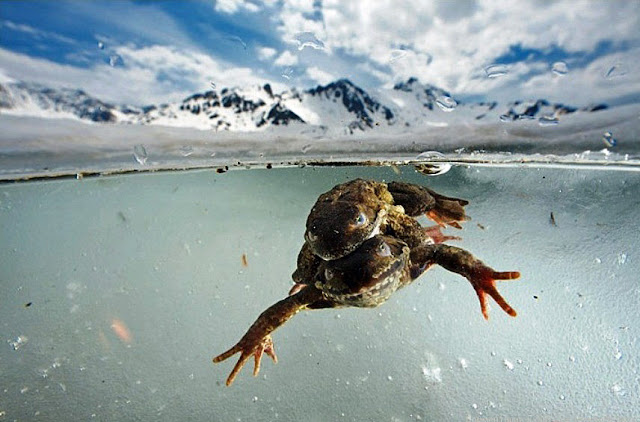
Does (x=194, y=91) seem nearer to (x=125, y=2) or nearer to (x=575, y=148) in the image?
(x=125, y=2)

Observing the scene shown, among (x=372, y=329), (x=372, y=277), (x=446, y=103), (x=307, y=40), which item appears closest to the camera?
(x=372, y=277)

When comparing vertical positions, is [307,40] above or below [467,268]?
above

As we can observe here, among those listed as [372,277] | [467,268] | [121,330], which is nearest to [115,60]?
[372,277]

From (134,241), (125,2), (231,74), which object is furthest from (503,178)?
(134,241)

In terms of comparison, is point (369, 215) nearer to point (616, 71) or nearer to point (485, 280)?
point (485, 280)

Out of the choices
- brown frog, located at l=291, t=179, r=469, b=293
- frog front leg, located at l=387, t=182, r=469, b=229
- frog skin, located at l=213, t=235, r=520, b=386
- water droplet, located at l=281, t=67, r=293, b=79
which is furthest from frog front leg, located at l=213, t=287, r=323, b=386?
water droplet, located at l=281, t=67, r=293, b=79

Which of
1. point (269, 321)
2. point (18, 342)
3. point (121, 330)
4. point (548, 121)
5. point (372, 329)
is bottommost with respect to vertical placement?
point (18, 342)

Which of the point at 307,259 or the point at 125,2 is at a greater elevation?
the point at 125,2

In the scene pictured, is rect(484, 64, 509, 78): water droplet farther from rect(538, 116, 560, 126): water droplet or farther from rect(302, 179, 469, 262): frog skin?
rect(302, 179, 469, 262): frog skin
